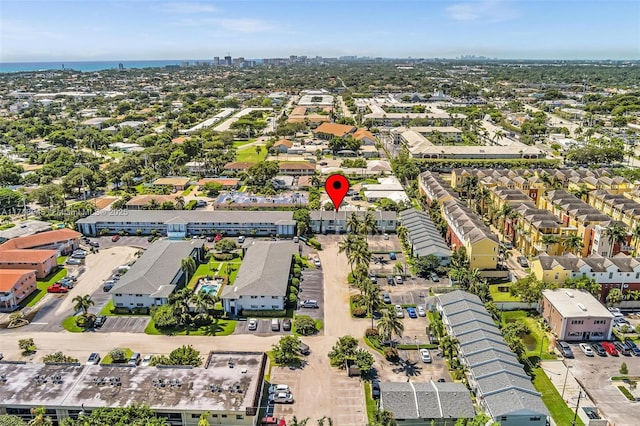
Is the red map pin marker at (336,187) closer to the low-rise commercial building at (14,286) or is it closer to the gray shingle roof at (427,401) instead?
the gray shingle roof at (427,401)

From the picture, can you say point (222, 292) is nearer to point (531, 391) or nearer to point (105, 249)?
point (105, 249)

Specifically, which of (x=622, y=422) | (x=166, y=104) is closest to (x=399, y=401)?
(x=622, y=422)

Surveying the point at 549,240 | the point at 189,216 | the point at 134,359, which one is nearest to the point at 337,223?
the point at 189,216

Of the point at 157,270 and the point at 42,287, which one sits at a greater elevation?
the point at 157,270

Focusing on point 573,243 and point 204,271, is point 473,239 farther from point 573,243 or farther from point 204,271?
point 204,271

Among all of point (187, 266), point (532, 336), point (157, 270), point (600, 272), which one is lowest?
point (532, 336)

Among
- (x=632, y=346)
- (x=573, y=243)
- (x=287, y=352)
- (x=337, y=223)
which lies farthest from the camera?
(x=337, y=223)

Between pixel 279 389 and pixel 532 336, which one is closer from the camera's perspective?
pixel 279 389
